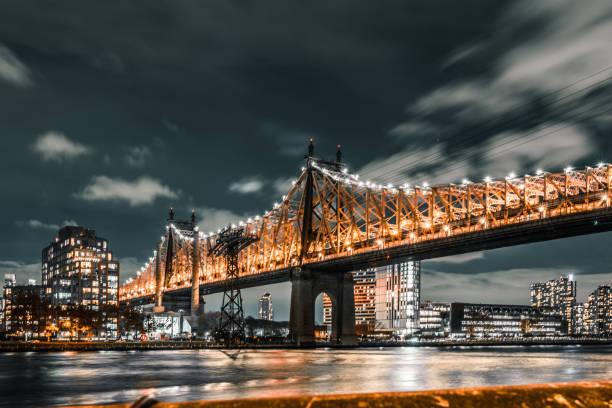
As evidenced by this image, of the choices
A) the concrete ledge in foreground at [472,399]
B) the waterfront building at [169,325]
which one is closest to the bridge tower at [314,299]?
the waterfront building at [169,325]

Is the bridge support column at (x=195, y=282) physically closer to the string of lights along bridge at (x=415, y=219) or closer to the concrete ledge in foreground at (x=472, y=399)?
the string of lights along bridge at (x=415, y=219)

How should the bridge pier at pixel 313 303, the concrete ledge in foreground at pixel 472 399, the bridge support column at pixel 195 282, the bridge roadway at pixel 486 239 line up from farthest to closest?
the bridge support column at pixel 195 282 < the bridge pier at pixel 313 303 < the bridge roadway at pixel 486 239 < the concrete ledge in foreground at pixel 472 399

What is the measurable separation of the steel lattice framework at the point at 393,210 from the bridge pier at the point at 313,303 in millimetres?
3929

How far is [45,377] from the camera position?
132 ft

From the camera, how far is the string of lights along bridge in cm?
8225

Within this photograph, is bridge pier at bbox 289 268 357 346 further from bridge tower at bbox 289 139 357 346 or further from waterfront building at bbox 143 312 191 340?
waterfront building at bbox 143 312 191 340

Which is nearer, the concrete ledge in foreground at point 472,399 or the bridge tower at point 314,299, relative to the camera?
the concrete ledge in foreground at point 472,399

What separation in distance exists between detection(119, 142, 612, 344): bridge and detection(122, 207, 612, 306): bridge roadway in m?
0.14

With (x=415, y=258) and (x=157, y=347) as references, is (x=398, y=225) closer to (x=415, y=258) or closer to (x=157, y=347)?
(x=415, y=258)

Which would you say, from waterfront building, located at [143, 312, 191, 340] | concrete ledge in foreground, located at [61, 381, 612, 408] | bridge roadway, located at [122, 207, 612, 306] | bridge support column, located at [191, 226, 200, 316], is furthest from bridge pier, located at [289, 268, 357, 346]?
concrete ledge in foreground, located at [61, 381, 612, 408]

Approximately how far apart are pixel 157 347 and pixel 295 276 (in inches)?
1161

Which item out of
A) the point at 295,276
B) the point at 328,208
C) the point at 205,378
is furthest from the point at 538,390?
the point at 328,208

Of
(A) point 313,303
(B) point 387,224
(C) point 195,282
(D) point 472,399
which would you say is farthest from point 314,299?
(D) point 472,399

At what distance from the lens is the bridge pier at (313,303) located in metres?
112
